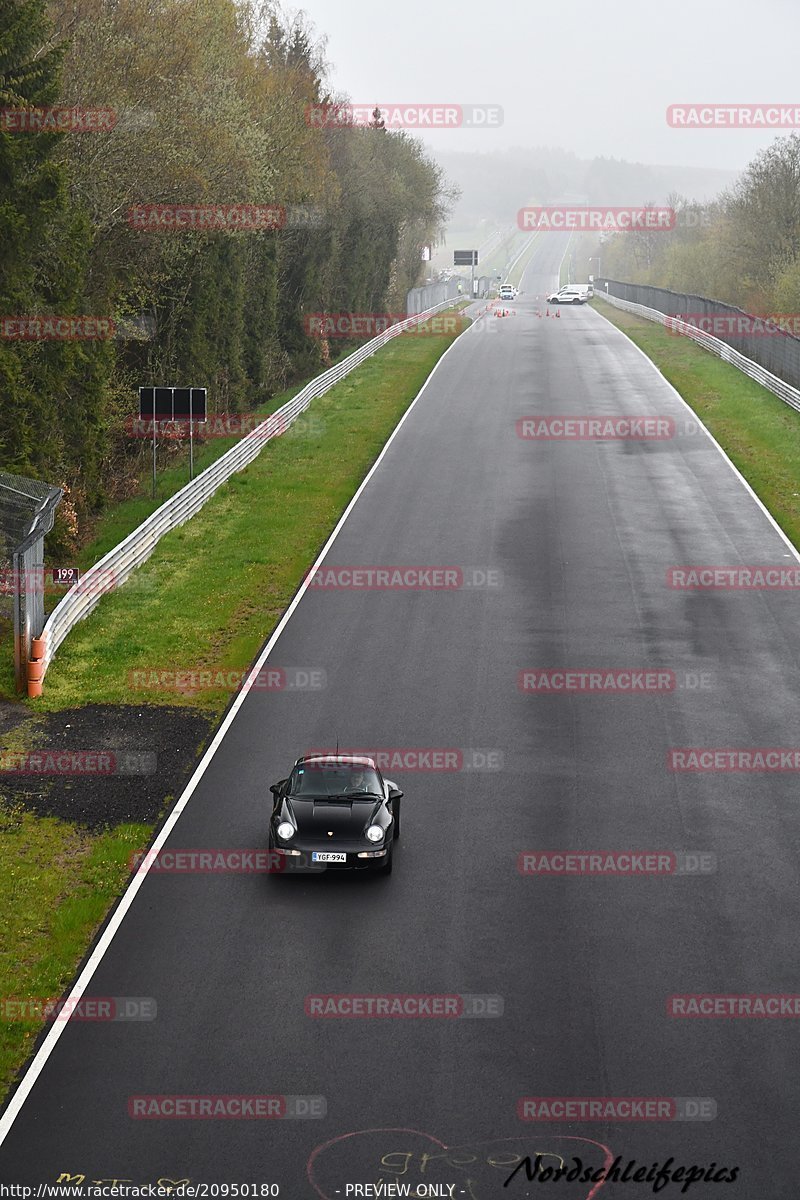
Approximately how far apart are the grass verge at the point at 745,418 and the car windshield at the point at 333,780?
19.3 meters

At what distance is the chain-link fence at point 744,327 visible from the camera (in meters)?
55.4

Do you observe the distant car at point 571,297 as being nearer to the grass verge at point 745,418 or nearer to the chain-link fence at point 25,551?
the grass verge at point 745,418

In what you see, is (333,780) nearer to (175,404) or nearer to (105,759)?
(105,759)

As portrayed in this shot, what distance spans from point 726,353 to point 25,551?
151ft

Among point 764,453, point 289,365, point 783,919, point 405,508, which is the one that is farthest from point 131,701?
point 289,365

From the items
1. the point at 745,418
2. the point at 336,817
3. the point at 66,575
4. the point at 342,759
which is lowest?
the point at 336,817

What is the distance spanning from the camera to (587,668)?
25.3 meters

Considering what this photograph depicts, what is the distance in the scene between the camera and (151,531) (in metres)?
33.4

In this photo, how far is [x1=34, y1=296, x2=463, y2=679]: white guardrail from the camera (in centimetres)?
2659

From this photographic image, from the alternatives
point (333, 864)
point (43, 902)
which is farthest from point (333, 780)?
point (43, 902)

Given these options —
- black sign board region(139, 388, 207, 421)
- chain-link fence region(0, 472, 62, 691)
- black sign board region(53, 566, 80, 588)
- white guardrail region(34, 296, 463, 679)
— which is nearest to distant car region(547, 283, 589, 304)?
white guardrail region(34, 296, 463, 679)

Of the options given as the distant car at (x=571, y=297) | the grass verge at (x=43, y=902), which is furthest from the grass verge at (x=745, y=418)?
the distant car at (x=571, y=297)

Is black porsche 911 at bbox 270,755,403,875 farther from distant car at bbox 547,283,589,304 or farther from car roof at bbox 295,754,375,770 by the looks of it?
distant car at bbox 547,283,589,304

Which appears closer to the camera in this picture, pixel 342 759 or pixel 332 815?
pixel 332 815
